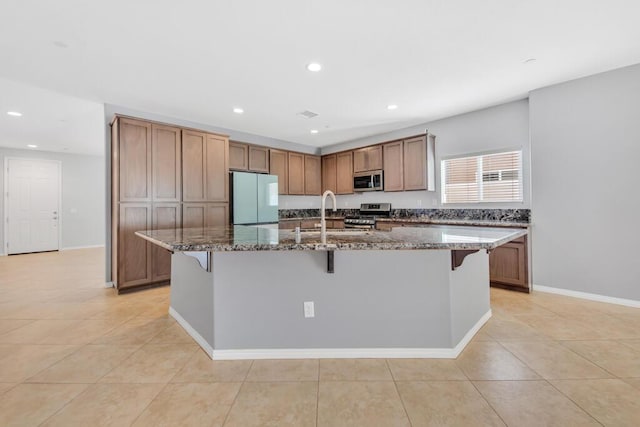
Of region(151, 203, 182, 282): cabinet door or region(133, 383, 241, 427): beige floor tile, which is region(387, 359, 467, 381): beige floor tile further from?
region(151, 203, 182, 282): cabinet door

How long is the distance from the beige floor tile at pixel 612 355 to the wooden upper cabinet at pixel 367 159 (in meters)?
3.88

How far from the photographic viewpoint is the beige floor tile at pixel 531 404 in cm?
149

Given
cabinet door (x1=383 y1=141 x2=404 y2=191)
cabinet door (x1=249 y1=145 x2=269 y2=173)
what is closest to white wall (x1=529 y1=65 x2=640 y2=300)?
cabinet door (x1=383 y1=141 x2=404 y2=191)

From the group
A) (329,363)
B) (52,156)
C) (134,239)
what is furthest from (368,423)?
(52,156)

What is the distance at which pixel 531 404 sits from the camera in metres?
1.62

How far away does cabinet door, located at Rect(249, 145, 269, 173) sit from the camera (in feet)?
18.1

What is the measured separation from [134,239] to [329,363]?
10.4ft

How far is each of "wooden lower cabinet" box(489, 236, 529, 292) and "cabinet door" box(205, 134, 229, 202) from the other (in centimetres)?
408

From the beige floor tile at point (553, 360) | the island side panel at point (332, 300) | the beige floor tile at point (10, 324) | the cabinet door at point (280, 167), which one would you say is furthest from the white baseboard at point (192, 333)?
the cabinet door at point (280, 167)

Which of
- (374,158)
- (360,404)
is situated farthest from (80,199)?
(360,404)

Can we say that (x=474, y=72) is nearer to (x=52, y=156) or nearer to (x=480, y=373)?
(x=480, y=373)

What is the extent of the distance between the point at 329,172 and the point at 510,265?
3.93 metres

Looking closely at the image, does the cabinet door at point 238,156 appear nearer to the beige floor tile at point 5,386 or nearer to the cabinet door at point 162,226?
the cabinet door at point 162,226

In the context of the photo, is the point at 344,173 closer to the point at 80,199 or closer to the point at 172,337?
A: the point at 172,337
